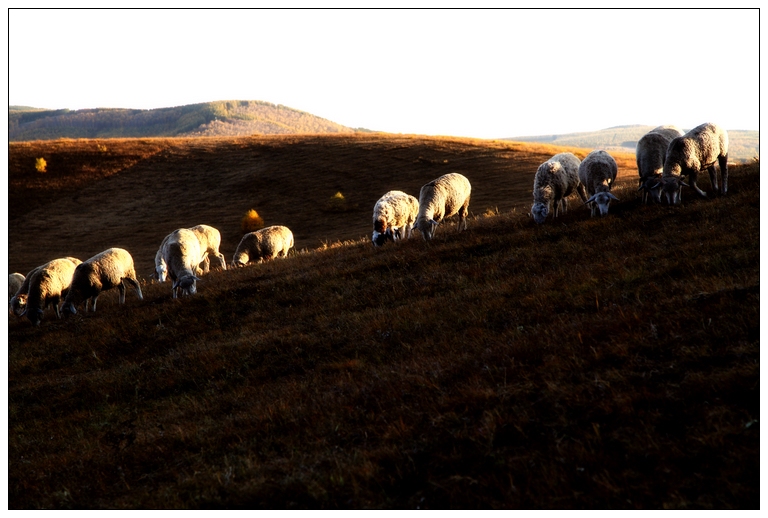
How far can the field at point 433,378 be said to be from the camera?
512cm

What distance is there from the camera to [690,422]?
5.17 m

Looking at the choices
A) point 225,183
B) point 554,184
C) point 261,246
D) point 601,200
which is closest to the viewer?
point 601,200

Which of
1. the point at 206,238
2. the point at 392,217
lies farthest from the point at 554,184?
the point at 206,238

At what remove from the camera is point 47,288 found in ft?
62.6

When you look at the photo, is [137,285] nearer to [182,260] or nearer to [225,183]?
[182,260]

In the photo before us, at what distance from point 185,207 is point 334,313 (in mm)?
48239

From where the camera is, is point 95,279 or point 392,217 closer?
point 95,279

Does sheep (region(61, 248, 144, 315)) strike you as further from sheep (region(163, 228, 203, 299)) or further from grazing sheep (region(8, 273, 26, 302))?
grazing sheep (region(8, 273, 26, 302))

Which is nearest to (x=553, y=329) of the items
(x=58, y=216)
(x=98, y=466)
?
(x=98, y=466)

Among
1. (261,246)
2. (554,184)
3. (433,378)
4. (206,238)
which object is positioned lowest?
(261,246)

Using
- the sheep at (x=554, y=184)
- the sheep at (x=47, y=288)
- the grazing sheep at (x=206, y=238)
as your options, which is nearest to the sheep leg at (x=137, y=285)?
the sheep at (x=47, y=288)

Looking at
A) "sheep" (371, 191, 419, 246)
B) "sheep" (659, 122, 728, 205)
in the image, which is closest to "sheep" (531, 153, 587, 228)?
"sheep" (659, 122, 728, 205)

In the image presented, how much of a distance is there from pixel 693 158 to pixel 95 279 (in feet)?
61.4

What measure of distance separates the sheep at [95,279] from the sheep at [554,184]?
1322cm
